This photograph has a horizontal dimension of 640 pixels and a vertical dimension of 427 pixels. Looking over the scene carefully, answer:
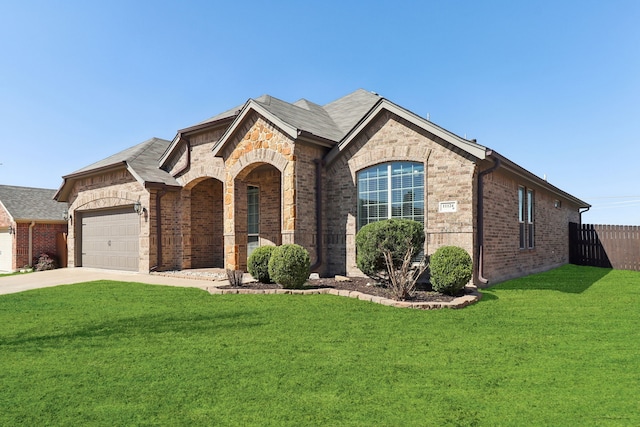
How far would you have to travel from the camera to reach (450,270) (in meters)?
9.28

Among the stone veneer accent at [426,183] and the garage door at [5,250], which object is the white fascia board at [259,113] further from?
the garage door at [5,250]

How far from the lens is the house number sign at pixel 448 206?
35.7 ft

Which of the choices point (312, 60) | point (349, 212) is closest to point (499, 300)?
point (349, 212)

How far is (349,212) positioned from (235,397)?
9.39 m

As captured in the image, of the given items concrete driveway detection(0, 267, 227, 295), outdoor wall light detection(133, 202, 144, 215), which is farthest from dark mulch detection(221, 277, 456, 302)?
outdoor wall light detection(133, 202, 144, 215)

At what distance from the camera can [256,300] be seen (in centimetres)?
941

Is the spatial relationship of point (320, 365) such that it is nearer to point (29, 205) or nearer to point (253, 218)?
point (253, 218)

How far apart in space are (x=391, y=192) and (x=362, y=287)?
3173mm

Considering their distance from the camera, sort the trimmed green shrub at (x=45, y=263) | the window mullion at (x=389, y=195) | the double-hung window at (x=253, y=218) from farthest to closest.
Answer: the trimmed green shrub at (x=45, y=263) < the double-hung window at (x=253, y=218) < the window mullion at (x=389, y=195)

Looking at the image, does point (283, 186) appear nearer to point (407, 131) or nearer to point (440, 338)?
point (407, 131)

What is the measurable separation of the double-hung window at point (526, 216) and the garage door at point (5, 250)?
2595 cm

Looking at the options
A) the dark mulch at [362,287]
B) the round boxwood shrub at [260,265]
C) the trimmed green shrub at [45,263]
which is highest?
the round boxwood shrub at [260,265]

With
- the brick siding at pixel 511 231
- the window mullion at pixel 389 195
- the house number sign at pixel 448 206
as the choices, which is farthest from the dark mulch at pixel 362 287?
the brick siding at pixel 511 231

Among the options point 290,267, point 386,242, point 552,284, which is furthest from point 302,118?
point 552,284
